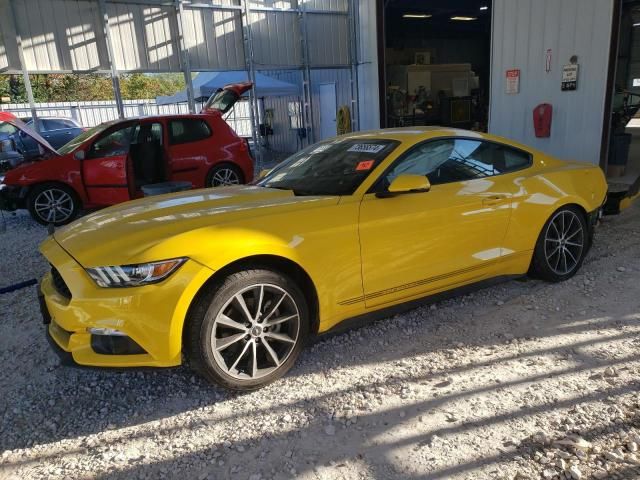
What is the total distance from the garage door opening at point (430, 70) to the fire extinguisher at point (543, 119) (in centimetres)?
551

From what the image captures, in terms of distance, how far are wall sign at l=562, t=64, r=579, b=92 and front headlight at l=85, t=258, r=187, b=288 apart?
726 cm

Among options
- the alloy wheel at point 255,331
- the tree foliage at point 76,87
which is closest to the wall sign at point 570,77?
the alloy wheel at point 255,331

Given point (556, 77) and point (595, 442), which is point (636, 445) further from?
point (556, 77)

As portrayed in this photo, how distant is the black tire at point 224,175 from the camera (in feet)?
28.0

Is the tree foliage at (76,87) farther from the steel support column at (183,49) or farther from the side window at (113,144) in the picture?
the side window at (113,144)

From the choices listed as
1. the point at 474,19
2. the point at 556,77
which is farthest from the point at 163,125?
the point at 474,19

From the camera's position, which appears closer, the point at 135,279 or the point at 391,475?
the point at 391,475

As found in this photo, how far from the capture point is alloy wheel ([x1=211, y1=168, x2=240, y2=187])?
860 cm

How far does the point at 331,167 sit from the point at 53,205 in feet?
17.9

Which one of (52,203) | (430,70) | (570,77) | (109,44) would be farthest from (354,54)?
(52,203)

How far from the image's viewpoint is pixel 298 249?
2957mm

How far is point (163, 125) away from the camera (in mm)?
8164

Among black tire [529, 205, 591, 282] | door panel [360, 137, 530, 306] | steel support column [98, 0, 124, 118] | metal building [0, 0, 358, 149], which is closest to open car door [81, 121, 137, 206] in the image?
steel support column [98, 0, 124, 118]

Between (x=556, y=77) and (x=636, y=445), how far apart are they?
22.9 ft
